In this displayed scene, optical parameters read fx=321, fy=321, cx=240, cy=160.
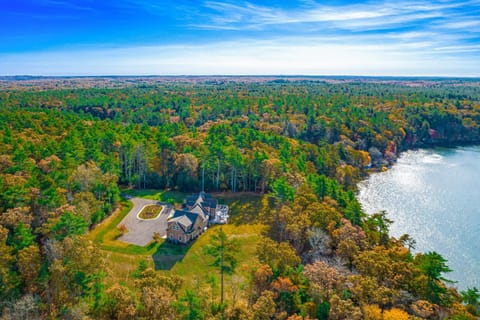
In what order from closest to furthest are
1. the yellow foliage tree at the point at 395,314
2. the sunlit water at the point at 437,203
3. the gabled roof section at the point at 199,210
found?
the yellow foliage tree at the point at 395,314
the sunlit water at the point at 437,203
the gabled roof section at the point at 199,210

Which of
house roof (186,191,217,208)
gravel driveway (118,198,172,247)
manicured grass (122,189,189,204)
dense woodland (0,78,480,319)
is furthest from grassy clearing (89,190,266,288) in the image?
manicured grass (122,189,189,204)

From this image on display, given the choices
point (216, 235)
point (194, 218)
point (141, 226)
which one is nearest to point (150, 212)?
point (141, 226)

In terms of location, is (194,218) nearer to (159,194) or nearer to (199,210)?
(199,210)


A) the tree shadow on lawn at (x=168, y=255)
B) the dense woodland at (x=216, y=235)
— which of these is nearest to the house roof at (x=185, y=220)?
the tree shadow on lawn at (x=168, y=255)

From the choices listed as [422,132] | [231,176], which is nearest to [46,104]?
[231,176]

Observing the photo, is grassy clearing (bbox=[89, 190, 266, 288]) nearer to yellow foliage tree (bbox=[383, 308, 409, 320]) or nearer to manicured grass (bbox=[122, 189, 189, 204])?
manicured grass (bbox=[122, 189, 189, 204])

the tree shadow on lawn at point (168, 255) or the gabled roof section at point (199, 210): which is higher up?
the gabled roof section at point (199, 210)

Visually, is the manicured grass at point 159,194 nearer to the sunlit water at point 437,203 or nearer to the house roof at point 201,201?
the house roof at point 201,201
